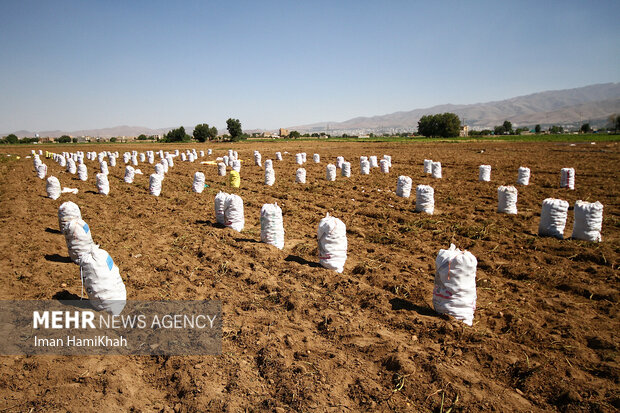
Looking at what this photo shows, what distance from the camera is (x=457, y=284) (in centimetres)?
467

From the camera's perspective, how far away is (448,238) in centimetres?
845

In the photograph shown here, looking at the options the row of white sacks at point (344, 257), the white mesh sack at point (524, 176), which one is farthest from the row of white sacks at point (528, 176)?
the row of white sacks at point (344, 257)

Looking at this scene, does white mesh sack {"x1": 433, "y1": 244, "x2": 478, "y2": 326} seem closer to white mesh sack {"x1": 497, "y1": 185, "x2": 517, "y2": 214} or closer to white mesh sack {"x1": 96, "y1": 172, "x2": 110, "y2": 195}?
→ white mesh sack {"x1": 497, "y1": 185, "x2": 517, "y2": 214}

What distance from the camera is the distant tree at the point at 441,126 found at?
7975cm

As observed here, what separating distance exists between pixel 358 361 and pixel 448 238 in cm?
535

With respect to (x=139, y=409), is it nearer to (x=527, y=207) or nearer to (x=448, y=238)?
(x=448, y=238)

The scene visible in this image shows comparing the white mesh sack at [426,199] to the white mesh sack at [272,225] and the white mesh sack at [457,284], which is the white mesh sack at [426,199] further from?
the white mesh sack at [457,284]

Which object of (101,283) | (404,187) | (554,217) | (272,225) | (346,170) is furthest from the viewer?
(346,170)

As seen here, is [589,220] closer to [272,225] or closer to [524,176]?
[272,225]

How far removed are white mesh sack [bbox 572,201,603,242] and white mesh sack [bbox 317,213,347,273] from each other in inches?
220

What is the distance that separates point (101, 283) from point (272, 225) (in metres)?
3.42

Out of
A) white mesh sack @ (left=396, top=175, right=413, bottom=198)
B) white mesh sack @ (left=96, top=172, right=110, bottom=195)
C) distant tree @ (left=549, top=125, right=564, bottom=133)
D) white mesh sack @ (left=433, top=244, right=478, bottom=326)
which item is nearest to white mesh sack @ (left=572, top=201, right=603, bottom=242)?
white mesh sack @ (left=433, top=244, right=478, bottom=326)

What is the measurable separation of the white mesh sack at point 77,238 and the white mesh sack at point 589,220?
9.82 meters

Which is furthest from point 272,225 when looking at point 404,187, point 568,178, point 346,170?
point 568,178
